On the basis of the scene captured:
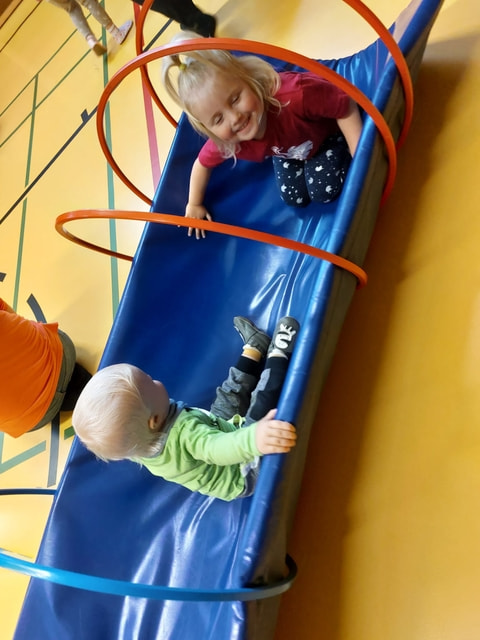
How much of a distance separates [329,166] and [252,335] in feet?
1.27

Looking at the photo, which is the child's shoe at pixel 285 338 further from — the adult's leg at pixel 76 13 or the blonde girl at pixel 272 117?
the adult's leg at pixel 76 13

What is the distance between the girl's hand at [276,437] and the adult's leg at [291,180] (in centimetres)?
59

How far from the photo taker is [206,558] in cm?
97

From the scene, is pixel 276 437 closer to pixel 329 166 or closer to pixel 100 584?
pixel 100 584

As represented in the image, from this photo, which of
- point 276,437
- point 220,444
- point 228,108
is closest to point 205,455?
point 220,444

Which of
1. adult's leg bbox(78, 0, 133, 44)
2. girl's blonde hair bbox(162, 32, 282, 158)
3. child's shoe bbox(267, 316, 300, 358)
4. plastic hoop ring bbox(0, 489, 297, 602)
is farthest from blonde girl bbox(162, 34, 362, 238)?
adult's leg bbox(78, 0, 133, 44)

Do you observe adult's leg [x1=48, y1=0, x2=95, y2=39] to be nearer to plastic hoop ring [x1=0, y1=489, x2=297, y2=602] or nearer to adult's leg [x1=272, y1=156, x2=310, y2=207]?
adult's leg [x1=272, y1=156, x2=310, y2=207]

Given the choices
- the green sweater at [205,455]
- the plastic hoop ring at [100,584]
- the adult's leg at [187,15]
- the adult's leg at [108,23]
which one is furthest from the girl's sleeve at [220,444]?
the adult's leg at [108,23]

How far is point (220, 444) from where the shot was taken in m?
0.80

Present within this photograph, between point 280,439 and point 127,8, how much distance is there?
75.7 inches

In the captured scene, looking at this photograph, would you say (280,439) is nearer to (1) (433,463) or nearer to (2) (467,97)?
(1) (433,463)

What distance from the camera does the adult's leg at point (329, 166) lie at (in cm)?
106

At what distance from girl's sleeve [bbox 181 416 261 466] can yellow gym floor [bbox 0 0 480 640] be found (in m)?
0.22

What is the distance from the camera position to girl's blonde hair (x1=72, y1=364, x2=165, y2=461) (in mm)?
763
